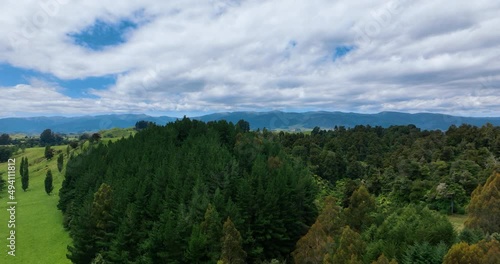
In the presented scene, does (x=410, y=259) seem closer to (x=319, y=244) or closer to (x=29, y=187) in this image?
(x=319, y=244)

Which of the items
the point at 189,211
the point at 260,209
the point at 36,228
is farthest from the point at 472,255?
the point at 36,228

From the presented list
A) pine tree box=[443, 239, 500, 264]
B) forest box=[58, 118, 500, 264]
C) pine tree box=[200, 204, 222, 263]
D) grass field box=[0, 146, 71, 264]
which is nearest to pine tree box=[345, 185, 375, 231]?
forest box=[58, 118, 500, 264]

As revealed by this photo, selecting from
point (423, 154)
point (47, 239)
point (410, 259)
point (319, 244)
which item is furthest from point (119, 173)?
point (423, 154)

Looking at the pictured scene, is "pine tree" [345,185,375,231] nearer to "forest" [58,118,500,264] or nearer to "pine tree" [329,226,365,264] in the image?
"forest" [58,118,500,264]

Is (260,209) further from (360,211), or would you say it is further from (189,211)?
(360,211)

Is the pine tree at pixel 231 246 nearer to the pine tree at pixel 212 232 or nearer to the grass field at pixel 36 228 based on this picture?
the pine tree at pixel 212 232

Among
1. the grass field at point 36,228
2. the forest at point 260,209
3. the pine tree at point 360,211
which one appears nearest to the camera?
the forest at point 260,209

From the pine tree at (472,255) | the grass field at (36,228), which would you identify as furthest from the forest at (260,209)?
the grass field at (36,228)
